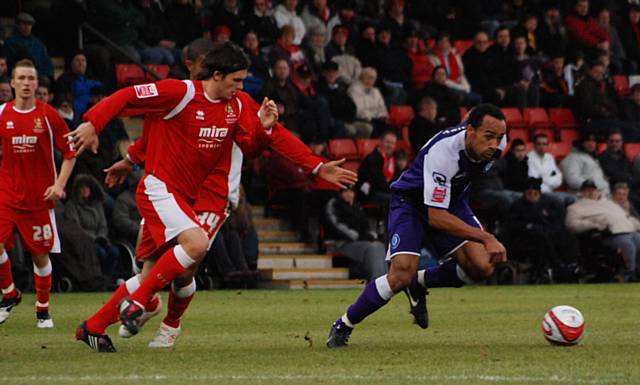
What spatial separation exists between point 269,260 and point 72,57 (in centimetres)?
432

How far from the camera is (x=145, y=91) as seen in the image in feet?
30.5

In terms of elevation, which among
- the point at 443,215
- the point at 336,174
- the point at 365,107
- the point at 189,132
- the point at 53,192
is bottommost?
the point at 443,215

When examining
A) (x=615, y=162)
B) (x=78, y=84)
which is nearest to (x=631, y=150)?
(x=615, y=162)

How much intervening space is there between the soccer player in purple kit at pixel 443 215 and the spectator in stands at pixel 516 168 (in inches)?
428

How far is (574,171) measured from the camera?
22.5 m

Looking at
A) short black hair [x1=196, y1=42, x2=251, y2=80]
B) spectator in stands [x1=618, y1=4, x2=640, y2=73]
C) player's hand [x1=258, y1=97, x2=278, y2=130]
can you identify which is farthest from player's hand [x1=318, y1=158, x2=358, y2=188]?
spectator in stands [x1=618, y1=4, x2=640, y2=73]

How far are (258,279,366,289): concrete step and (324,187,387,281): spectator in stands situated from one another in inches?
8.7

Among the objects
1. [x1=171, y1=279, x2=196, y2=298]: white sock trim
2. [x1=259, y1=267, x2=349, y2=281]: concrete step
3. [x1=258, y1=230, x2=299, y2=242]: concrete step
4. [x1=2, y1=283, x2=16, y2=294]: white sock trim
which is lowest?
[x1=259, y1=267, x2=349, y2=281]: concrete step

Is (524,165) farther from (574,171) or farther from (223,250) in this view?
(223,250)

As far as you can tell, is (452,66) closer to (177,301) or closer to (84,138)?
→ (177,301)

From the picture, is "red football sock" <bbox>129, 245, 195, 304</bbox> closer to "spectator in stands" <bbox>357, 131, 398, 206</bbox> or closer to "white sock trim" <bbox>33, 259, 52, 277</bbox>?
"white sock trim" <bbox>33, 259, 52, 277</bbox>

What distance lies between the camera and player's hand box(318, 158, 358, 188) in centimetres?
920

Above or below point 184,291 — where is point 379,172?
above

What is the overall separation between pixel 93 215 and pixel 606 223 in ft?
25.9
